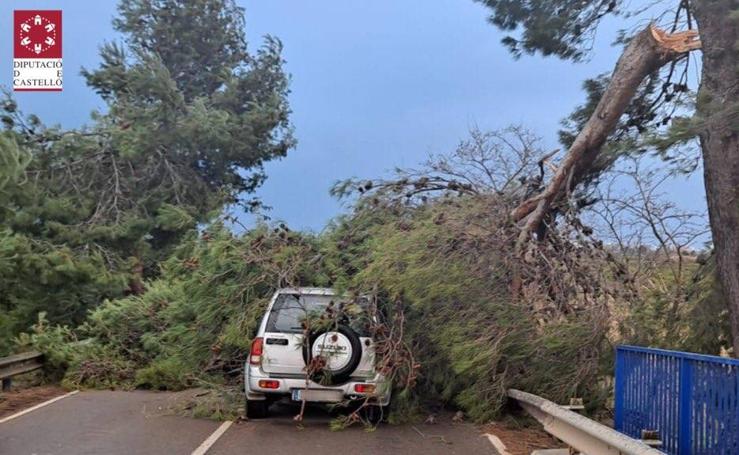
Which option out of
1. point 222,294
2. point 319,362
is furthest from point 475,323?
point 222,294

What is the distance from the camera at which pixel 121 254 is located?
2289 cm

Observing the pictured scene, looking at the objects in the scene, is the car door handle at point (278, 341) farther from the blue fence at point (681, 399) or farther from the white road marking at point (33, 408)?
the blue fence at point (681, 399)

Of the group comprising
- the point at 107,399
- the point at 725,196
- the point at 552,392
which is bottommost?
the point at 107,399

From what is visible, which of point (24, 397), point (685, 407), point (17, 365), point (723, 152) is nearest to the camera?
point (685, 407)

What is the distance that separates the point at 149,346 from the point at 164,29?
17.3m

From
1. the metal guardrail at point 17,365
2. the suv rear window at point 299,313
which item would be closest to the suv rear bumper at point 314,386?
the suv rear window at point 299,313

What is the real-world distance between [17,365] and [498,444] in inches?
371

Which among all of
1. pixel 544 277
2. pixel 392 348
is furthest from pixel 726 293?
pixel 392 348

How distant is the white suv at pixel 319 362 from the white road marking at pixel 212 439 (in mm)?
544

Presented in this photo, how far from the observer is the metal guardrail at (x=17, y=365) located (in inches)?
526

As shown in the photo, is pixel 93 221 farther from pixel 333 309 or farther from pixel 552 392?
pixel 552 392

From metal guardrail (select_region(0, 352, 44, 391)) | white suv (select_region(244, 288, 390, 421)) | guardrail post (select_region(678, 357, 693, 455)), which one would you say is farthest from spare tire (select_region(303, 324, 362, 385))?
metal guardrail (select_region(0, 352, 44, 391))

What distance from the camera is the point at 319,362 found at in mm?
9656

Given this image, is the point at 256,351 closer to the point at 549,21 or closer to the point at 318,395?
the point at 318,395
